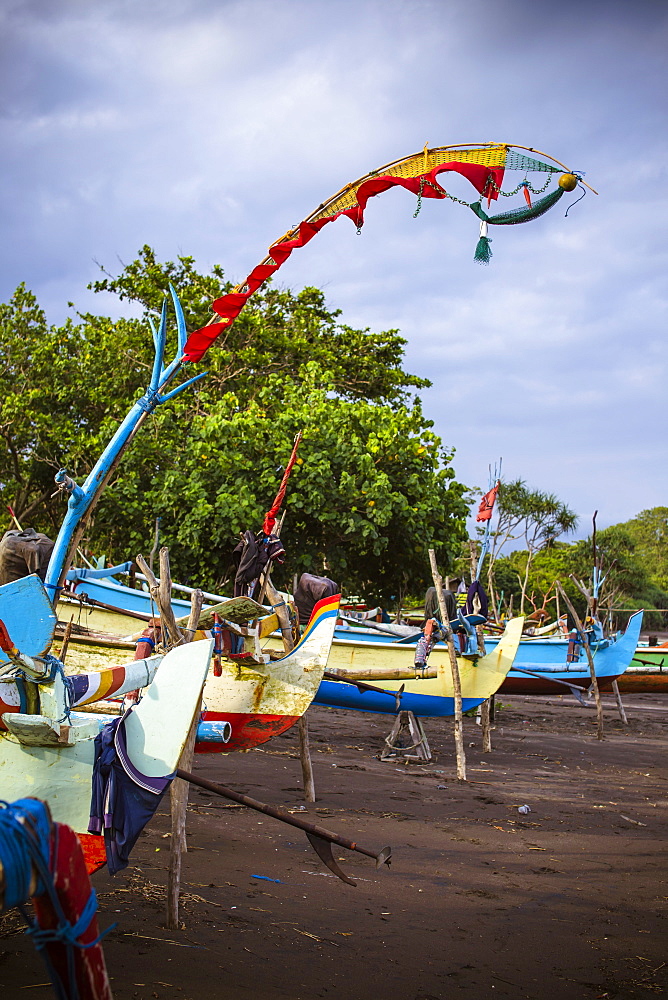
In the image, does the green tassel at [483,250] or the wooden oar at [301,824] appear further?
the green tassel at [483,250]

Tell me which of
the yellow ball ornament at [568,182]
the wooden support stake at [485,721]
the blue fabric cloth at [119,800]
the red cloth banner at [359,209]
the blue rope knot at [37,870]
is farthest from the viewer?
the wooden support stake at [485,721]

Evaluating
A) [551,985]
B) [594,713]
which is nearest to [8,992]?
[551,985]

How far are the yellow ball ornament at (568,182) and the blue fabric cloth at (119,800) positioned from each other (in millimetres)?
4070

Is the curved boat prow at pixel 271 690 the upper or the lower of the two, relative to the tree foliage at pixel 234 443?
lower

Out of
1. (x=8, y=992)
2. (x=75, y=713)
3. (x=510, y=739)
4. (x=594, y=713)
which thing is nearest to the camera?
(x=8, y=992)

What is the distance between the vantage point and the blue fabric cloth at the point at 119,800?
4012mm

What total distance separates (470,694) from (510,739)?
2.26 m

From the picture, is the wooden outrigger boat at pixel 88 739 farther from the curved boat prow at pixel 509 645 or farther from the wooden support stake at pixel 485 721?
the curved boat prow at pixel 509 645

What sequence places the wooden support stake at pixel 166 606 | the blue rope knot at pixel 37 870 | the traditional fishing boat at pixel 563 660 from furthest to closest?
the traditional fishing boat at pixel 563 660, the wooden support stake at pixel 166 606, the blue rope knot at pixel 37 870

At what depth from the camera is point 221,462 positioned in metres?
15.2

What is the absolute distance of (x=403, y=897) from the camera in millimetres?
5438

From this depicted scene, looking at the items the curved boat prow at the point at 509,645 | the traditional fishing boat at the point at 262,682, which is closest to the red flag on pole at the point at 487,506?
the curved boat prow at the point at 509,645

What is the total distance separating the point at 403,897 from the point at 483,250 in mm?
4357

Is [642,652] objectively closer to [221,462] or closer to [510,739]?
[510,739]
